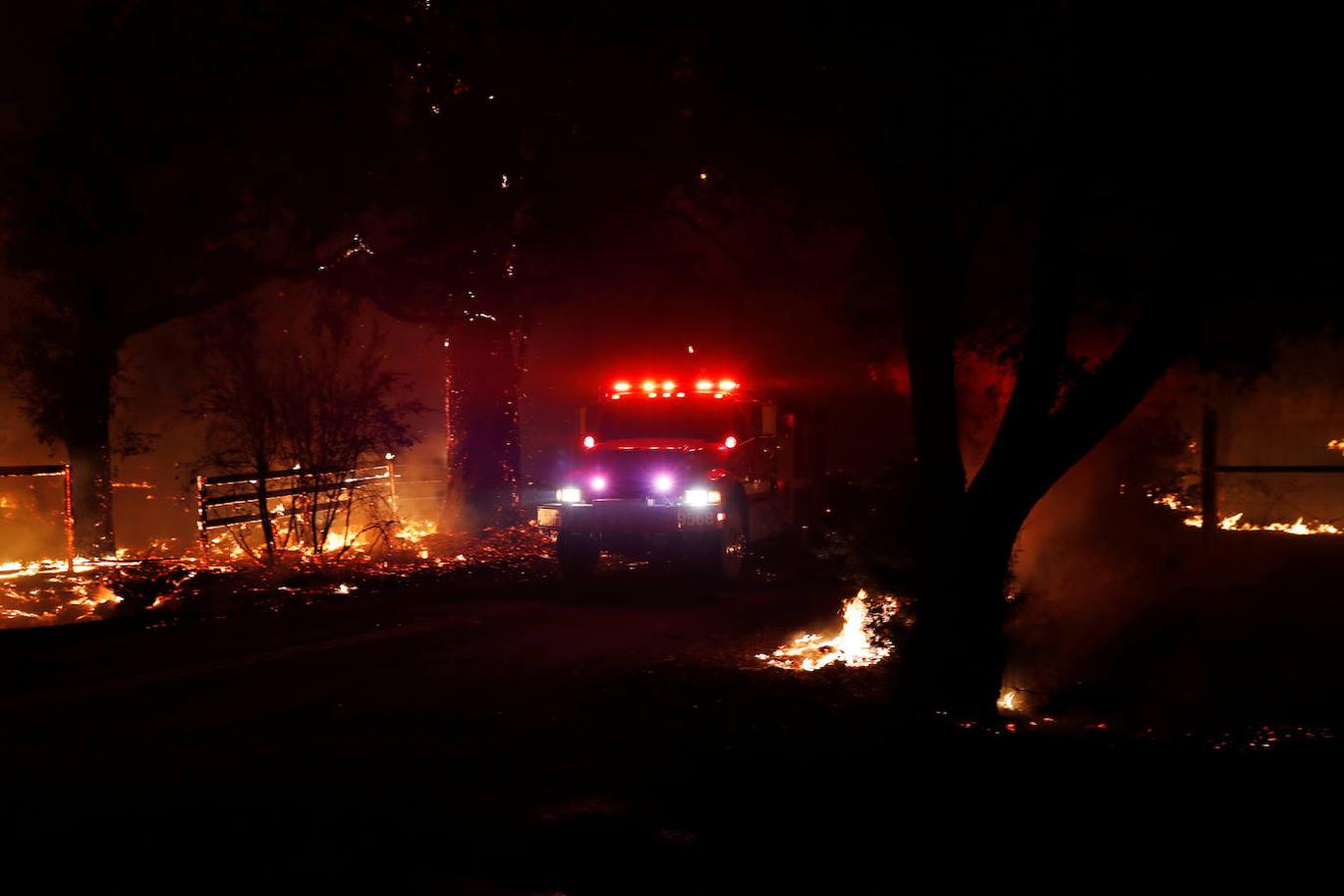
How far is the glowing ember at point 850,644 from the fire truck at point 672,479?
13.6 feet

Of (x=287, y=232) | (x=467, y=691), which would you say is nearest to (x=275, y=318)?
(x=287, y=232)

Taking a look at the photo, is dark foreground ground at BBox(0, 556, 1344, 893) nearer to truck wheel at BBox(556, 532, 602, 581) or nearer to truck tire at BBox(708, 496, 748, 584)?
truck tire at BBox(708, 496, 748, 584)

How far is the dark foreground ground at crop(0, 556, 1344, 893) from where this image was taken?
6062 mm

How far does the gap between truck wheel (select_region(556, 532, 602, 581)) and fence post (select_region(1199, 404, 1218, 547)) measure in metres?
7.35

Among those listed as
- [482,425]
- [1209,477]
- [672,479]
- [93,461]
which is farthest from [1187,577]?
[93,461]

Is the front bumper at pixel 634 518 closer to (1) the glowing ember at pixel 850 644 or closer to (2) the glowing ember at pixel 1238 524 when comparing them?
(1) the glowing ember at pixel 850 644

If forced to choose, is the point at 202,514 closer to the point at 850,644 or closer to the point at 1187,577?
the point at 850,644

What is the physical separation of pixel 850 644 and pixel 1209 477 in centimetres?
550

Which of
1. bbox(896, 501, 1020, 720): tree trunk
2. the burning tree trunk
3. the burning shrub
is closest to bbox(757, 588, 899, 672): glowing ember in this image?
bbox(896, 501, 1020, 720): tree trunk

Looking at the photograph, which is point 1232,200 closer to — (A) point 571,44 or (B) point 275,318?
(A) point 571,44

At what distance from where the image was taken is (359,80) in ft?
67.7

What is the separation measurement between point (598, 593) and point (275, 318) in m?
12.0

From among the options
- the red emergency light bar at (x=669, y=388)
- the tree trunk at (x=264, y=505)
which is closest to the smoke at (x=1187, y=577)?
the red emergency light bar at (x=669, y=388)

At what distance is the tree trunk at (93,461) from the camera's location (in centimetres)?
2127
